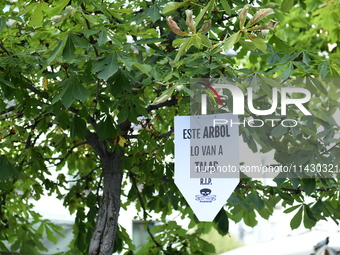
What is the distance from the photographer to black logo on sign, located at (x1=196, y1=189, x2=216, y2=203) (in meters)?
1.88

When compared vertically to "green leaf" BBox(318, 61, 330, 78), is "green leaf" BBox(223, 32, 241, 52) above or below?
below

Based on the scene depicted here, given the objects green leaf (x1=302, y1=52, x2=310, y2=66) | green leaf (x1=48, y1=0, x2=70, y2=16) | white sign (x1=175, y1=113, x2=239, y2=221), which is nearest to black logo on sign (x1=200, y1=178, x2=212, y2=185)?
white sign (x1=175, y1=113, x2=239, y2=221)

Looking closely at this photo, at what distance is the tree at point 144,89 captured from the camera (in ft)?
6.81

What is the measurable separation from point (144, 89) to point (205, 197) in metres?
1.36

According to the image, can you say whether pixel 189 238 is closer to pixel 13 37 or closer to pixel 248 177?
pixel 248 177

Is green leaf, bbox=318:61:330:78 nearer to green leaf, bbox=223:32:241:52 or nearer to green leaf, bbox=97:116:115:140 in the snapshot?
green leaf, bbox=223:32:241:52

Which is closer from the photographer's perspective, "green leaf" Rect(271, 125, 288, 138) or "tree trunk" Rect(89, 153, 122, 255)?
"green leaf" Rect(271, 125, 288, 138)

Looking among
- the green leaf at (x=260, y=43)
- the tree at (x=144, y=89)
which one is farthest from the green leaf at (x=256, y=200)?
the green leaf at (x=260, y=43)

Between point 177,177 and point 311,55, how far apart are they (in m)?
0.98

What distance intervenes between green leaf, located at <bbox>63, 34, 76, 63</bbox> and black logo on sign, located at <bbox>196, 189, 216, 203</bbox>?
2.44ft

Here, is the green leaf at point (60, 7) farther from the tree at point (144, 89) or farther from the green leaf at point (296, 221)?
the green leaf at point (296, 221)

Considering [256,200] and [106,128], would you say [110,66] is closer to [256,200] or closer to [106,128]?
[106,128]

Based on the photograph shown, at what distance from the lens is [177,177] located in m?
1.92

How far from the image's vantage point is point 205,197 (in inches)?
74.2
